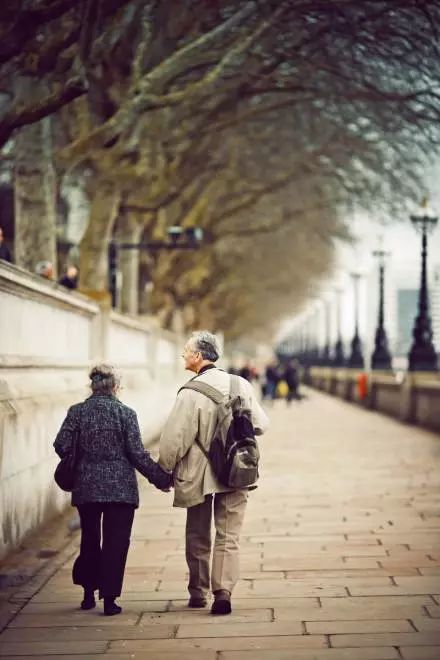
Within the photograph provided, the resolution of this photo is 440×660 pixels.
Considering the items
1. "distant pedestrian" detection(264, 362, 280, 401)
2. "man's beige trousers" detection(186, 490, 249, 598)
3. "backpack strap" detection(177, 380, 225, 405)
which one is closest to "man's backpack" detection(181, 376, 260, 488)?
"backpack strap" detection(177, 380, 225, 405)

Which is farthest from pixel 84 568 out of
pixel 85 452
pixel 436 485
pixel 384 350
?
pixel 384 350

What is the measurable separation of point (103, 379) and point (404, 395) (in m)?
20.7

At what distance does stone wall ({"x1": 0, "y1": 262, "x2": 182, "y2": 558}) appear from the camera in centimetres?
825

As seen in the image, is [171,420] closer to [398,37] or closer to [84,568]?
[84,568]

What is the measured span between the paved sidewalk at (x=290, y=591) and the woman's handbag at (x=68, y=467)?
74 centimetres

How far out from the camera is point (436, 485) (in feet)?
41.8

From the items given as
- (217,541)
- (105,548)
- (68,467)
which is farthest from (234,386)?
(105,548)

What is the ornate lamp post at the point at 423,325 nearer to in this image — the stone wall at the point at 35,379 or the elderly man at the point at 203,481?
the stone wall at the point at 35,379

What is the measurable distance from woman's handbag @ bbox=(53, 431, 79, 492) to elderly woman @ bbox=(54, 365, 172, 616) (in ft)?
0.07

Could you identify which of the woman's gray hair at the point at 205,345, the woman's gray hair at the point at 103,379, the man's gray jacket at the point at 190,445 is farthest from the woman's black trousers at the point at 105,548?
the woman's gray hair at the point at 205,345

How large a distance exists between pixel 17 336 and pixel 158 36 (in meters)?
9.37

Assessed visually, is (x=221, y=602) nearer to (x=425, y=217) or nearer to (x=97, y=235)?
(x=97, y=235)

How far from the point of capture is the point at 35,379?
978 centimetres

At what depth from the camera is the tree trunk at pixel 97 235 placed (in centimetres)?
2192
